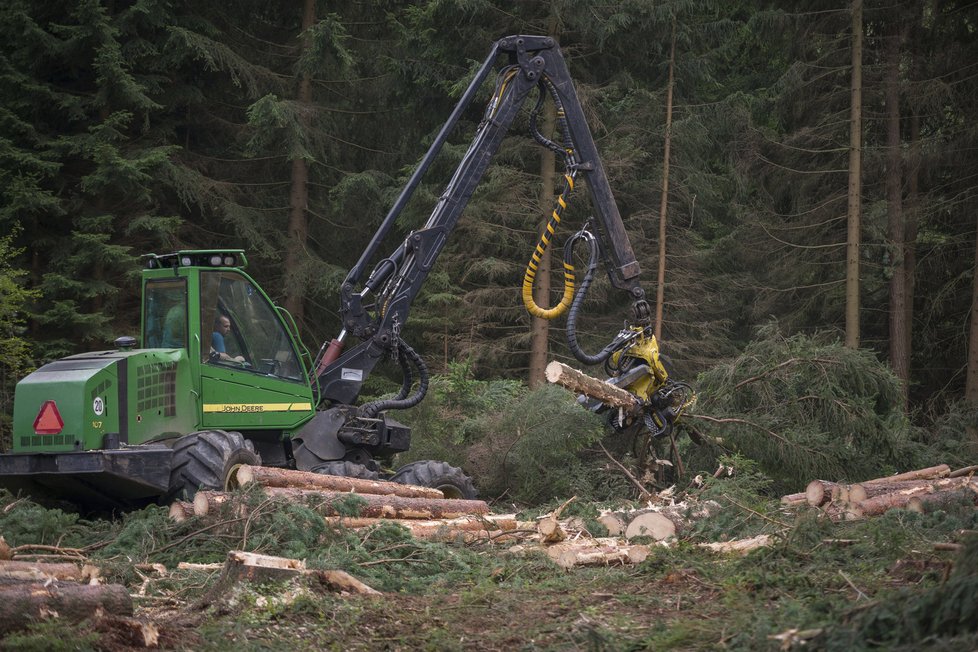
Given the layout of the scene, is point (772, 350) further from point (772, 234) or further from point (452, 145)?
point (452, 145)

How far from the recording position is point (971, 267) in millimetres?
19078

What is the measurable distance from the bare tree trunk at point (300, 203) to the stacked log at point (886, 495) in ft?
43.4

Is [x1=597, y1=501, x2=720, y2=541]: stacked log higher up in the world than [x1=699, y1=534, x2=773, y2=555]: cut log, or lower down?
lower down

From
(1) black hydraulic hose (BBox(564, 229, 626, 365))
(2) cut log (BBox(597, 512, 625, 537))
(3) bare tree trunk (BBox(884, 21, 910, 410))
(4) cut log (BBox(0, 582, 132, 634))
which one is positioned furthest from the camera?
(3) bare tree trunk (BBox(884, 21, 910, 410))

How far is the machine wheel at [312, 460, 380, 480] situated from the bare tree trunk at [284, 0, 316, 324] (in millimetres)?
10475

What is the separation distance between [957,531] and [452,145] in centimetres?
1506

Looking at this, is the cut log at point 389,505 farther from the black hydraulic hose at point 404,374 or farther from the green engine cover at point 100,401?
the black hydraulic hose at point 404,374

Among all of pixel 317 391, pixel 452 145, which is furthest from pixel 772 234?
pixel 317 391

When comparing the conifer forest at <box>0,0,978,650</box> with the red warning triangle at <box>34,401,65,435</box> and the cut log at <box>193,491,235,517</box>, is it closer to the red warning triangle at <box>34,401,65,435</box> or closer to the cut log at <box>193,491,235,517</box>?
the cut log at <box>193,491,235,517</box>

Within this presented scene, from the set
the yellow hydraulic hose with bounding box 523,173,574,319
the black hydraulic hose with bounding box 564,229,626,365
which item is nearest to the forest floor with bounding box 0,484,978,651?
the black hydraulic hose with bounding box 564,229,626,365

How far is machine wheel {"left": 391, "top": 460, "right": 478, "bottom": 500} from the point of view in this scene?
10.9 m

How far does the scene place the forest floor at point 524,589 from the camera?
5.23 metres

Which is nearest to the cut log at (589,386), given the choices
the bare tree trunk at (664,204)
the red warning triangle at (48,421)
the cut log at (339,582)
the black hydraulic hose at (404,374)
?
the black hydraulic hose at (404,374)

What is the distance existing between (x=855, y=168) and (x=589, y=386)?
9.79 meters
